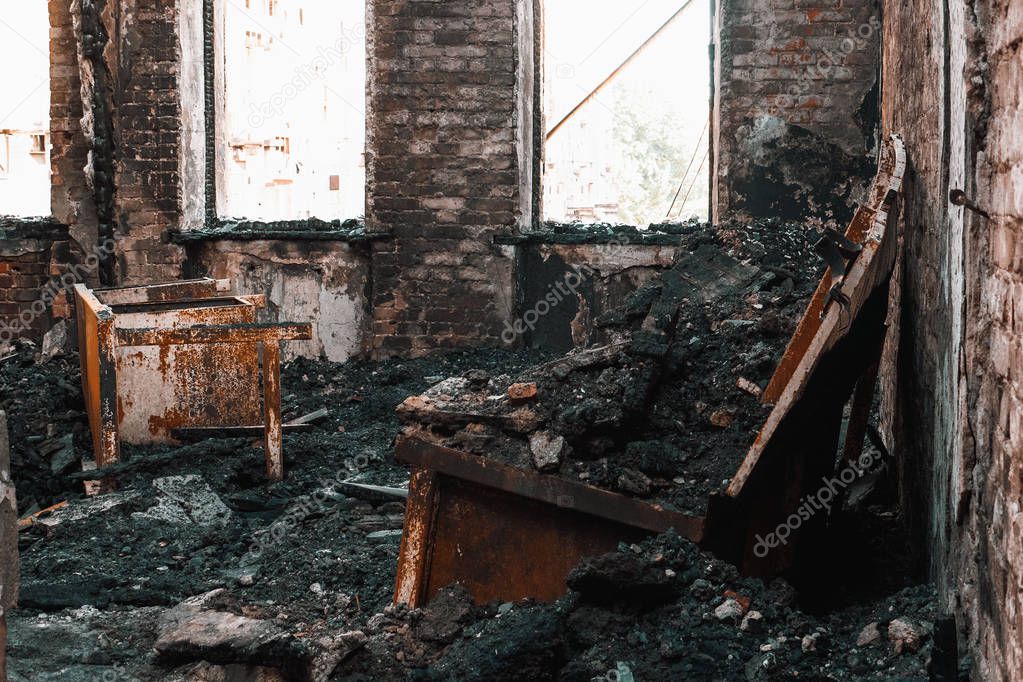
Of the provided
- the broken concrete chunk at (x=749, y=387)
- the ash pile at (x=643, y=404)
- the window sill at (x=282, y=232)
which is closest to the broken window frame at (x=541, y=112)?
the window sill at (x=282, y=232)

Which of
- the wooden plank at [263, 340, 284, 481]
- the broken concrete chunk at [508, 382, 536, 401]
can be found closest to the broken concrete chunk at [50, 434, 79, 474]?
the wooden plank at [263, 340, 284, 481]

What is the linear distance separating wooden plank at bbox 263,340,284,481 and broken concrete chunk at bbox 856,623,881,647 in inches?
135

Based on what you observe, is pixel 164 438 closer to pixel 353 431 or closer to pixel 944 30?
pixel 353 431

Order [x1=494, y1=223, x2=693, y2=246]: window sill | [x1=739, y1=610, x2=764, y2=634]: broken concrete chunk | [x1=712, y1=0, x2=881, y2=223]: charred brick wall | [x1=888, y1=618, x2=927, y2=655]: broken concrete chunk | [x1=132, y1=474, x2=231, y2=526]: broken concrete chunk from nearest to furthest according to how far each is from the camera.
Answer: [x1=888, y1=618, x2=927, y2=655]: broken concrete chunk < [x1=739, y1=610, x2=764, y2=634]: broken concrete chunk < [x1=132, y1=474, x2=231, y2=526]: broken concrete chunk < [x1=712, y1=0, x2=881, y2=223]: charred brick wall < [x1=494, y1=223, x2=693, y2=246]: window sill

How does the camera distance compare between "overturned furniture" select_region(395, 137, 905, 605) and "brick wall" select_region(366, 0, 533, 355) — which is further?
"brick wall" select_region(366, 0, 533, 355)

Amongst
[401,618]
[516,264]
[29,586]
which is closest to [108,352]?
[29,586]

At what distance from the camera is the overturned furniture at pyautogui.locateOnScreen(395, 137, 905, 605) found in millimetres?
3613

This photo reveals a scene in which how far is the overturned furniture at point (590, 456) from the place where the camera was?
361cm

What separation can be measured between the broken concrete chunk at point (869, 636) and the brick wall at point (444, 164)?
5.13m

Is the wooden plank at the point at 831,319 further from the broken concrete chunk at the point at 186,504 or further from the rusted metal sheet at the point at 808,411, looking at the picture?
the broken concrete chunk at the point at 186,504

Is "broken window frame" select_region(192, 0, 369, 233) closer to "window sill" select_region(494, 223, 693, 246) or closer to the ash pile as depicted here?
"window sill" select_region(494, 223, 693, 246)

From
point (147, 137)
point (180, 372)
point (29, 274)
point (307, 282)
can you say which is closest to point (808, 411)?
point (180, 372)

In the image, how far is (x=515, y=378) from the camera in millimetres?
4172

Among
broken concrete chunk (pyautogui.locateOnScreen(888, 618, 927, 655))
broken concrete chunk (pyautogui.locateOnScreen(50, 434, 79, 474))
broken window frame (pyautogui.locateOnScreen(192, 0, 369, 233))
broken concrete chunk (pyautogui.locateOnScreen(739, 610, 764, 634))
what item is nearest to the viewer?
broken concrete chunk (pyautogui.locateOnScreen(888, 618, 927, 655))
